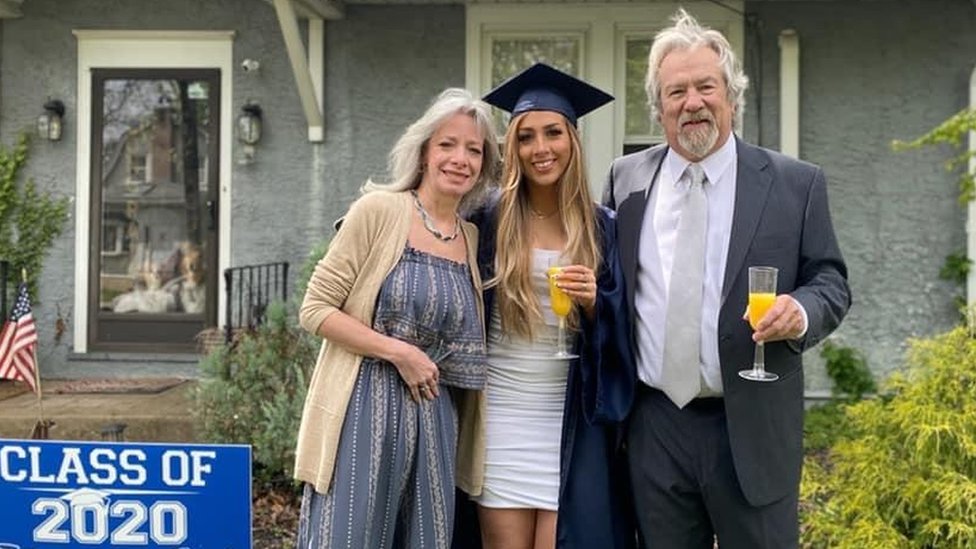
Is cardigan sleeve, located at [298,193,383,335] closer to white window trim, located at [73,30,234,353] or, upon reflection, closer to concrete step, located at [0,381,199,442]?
concrete step, located at [0,381,199,442]

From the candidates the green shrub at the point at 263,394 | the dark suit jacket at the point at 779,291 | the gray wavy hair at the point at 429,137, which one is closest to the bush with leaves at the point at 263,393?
the green shrub at the point at 263,394

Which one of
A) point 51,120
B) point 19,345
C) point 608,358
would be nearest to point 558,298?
point 608,358

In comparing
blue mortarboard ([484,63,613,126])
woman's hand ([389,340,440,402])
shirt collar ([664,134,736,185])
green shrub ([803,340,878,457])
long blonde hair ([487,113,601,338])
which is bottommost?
green shrub ([803,340,878,457])

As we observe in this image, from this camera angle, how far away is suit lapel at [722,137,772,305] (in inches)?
98.2

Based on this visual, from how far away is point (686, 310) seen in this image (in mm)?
2516

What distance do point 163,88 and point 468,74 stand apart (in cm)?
259

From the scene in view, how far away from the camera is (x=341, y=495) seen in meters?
2.53

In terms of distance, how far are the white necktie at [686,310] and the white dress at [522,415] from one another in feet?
1.11

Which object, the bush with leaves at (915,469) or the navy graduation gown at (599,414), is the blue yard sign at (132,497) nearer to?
the navy graduation gown at (599,414)

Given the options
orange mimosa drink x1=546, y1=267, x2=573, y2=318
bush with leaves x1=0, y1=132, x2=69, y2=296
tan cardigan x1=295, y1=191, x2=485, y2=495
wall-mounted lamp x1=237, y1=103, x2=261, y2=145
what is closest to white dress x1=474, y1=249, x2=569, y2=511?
orange mimosa drink x1=546, y1=267, x2=573, y2=318

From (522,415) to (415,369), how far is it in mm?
400

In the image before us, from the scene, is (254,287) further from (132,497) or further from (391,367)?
(391,367)

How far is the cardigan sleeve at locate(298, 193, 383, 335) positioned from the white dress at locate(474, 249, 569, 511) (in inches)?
17.0

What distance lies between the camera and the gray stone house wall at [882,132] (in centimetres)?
733
